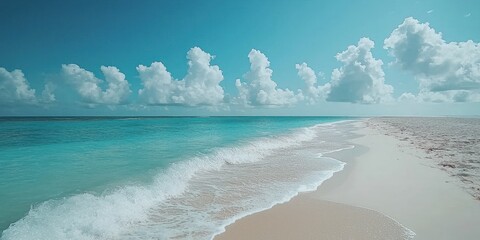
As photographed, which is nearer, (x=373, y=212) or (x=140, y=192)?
(x=373, y=212)

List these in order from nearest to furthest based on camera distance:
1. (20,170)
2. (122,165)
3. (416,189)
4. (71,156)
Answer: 1. (416,189)
2. (20,170)
3. (122,165)
4. (71,156)

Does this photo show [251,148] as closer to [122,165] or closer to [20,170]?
[122,165]

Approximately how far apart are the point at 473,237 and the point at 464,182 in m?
5.15

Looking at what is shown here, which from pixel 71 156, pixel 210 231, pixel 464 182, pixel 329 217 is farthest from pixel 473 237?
pixel 71 156

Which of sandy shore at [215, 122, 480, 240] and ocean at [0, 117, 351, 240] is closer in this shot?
sandy shore at [215, 122, 480, 240]

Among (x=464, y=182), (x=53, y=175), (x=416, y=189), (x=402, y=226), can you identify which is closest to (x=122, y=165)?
(x=53, y=175)

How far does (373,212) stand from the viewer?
285 inches

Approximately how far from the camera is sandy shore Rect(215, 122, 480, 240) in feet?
19.7

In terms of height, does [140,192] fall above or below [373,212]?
above

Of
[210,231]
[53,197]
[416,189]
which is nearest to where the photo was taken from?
[210,231]

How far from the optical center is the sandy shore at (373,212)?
601 centimetres

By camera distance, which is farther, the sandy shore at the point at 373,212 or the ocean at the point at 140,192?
the ocean at the point at 140,192

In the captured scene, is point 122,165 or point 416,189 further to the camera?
point 122,165

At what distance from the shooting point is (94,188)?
9.21 metres
